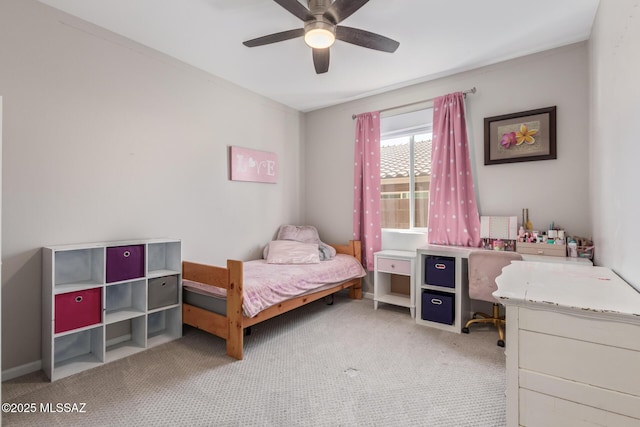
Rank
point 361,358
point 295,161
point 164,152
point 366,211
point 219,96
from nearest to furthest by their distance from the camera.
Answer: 1. point 361,358
2. point 164,152
3. point 219,96
4. point 366,211
5. point 295,161

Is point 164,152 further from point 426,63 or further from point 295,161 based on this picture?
point 426,63

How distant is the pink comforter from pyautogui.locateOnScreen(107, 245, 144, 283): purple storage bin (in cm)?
47

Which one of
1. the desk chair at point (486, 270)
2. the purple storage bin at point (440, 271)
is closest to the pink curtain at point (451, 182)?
the purple storage bin at point (440, 271)

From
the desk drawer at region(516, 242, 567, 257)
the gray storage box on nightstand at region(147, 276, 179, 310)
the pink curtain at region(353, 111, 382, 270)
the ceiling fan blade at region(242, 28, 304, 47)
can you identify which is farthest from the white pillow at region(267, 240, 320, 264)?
the ceiling fan blade at region(242, 28, 304, 47)

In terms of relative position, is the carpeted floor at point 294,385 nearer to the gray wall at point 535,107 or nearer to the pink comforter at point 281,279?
the pink comforter at point 281,279

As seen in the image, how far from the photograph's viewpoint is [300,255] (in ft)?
11.3

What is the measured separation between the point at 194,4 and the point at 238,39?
48 cm

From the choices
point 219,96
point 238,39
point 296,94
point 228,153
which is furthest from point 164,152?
point 296,94

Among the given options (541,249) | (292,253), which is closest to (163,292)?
(292,253)

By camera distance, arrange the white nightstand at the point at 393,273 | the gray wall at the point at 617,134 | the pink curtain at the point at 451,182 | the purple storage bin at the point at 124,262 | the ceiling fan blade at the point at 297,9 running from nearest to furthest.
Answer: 1. the gray wall at the point at 617,134
2. the ceiling fan blade at the point at 297,9
3. the purple storage bin at the point at 124,262
4. the pink curtain at the point at 451,182
5. the white nightstand at the point at 393,273

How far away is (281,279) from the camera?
8.93ft

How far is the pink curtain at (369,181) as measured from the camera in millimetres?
3705

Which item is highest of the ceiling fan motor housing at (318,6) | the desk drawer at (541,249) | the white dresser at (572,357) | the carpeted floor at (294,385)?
the ceiling fan motor housing at (318,6)

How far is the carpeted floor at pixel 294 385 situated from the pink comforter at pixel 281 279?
1.35ft
